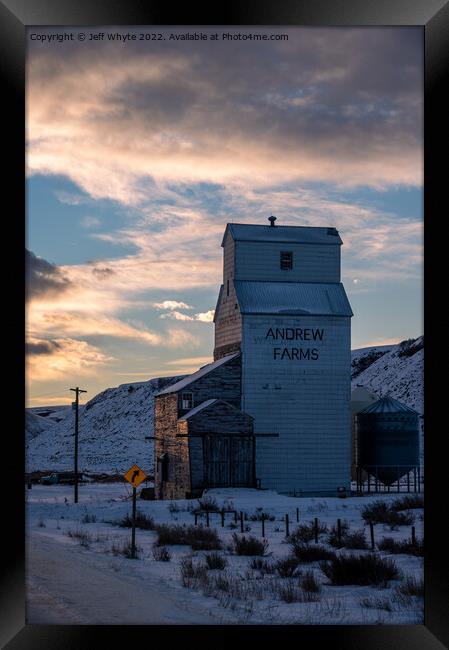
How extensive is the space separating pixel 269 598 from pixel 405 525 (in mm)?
16070

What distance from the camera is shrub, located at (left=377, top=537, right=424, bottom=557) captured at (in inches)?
872

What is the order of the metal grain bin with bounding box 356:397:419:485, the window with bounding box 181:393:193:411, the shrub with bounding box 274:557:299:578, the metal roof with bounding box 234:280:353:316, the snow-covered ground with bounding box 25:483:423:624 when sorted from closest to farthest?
the snow-covered ground with bounding box 25:483:423:624
the shrub with bounding box 274:557:299:578
the metal roof with bounding box 234:280:353:316
the window with bounding box 181:393:193:411
the metal grain bin with bounding box 356:397:419:485

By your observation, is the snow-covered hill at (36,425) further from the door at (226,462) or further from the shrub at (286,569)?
the shrub at (286,569)

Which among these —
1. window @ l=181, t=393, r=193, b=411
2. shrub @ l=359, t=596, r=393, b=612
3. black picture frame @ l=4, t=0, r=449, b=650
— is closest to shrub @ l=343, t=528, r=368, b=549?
shrub @ l=359, t=596, r=393, b=612

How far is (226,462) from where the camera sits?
4284 cm

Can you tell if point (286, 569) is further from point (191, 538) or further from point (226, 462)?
point (226, 462)

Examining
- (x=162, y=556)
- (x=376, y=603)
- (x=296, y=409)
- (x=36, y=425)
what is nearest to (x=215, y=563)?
(x=162, y=556)

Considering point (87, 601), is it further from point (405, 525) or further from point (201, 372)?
point (201, 372)

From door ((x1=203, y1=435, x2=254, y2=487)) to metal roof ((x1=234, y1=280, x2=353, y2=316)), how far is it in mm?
6189

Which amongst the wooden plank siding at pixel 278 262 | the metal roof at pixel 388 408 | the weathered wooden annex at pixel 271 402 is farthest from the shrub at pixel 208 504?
the wooden plank siding at pixel 278 262

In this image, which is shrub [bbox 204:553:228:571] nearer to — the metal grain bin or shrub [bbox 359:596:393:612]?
shrub [bbox 359:596:393:612]

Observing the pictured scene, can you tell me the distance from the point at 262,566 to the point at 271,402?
81.2 feet
